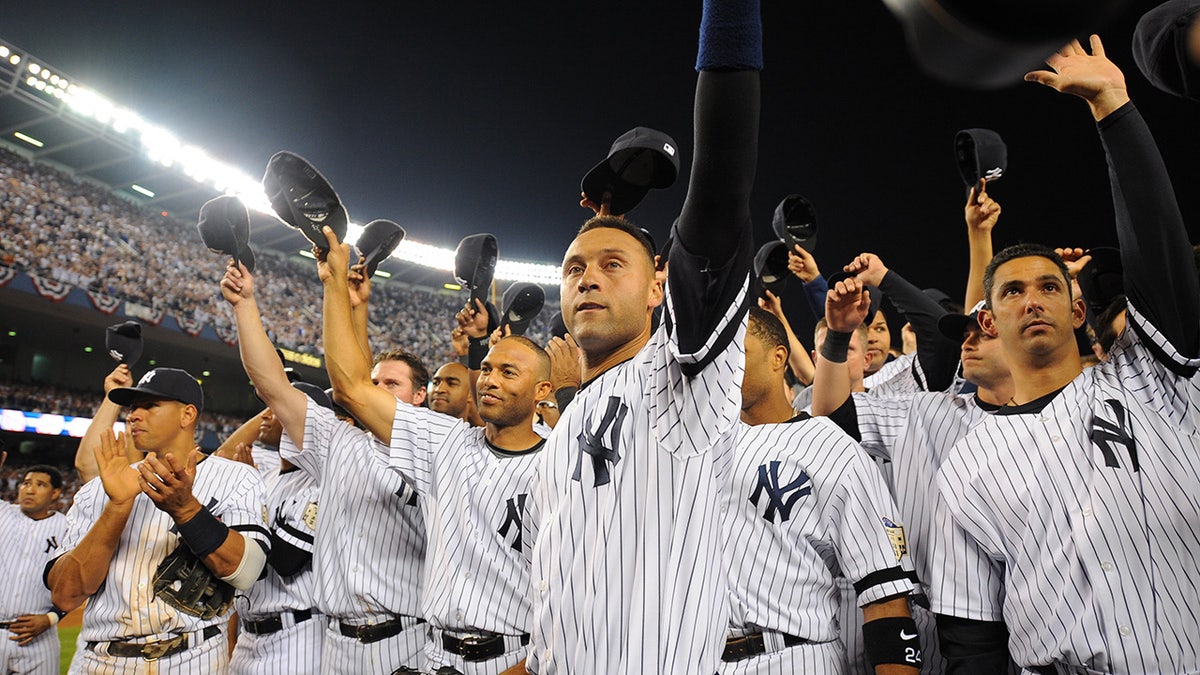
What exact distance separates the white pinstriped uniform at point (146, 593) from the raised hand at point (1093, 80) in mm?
3647

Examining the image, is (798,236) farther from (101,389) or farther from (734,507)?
(101,389)

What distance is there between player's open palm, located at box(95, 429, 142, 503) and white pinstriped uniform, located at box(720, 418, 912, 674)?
8.37 feet

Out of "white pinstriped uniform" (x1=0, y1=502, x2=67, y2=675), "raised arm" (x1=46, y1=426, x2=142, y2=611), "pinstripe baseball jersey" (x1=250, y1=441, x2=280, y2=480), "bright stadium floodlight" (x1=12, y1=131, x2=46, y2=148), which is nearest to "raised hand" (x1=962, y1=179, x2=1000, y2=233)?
"raised arm" (x1=46, y1=426, x2=142, y2=611)

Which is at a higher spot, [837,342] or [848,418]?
[837,342]

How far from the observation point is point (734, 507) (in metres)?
2.50

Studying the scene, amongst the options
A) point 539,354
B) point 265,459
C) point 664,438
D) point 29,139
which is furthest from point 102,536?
point 29,139

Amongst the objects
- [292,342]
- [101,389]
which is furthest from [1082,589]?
[101,389]

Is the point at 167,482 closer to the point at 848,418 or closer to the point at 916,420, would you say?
the point at 848,418

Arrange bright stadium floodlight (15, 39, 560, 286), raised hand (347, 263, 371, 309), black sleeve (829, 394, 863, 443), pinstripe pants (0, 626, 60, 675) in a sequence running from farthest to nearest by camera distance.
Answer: bright stadium floodlight (15, 39, 560, 286)
pinstripe pants (0, 626, 60, 675)
raised hand (347, 263, 371, 309)
black sleeve (829, 394, 863, 443)

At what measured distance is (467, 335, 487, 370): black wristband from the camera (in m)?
4.43

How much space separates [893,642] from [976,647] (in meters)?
0.23

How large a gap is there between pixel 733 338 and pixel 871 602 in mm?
1322

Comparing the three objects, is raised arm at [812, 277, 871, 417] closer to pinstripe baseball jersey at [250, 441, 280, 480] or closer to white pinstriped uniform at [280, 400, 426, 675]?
white pinstriped uniform at [280, 400, 426, 675]

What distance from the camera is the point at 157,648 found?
3586 millimetres
